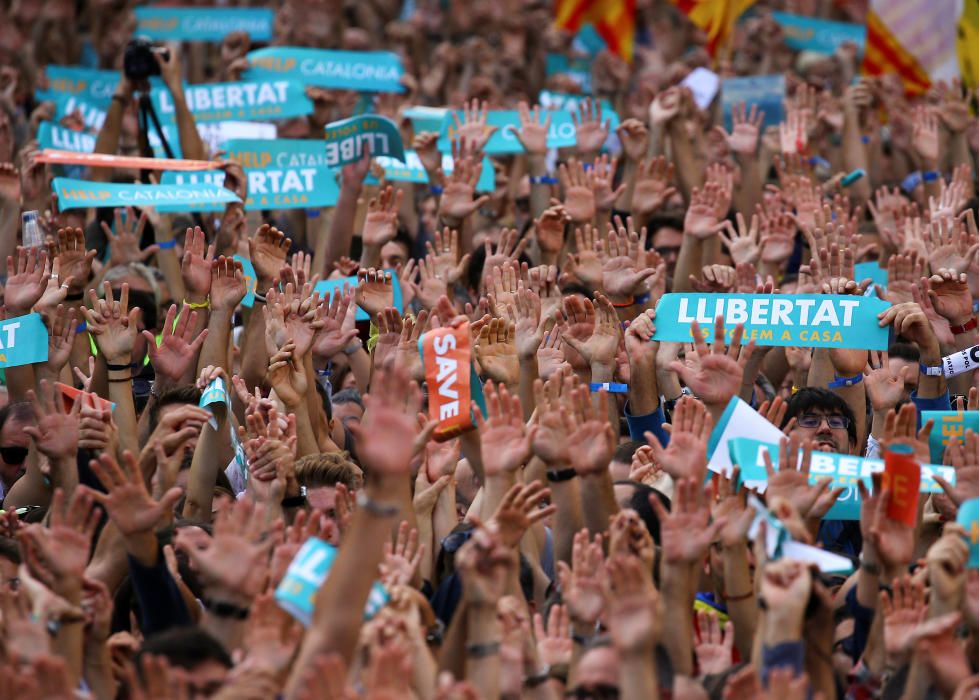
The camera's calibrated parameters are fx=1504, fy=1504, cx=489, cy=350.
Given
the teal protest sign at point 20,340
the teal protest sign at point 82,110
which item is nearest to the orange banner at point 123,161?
the teal protest sign at point 20,340

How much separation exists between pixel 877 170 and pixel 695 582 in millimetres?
5963

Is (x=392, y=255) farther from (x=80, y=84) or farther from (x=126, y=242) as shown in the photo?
(x=80, y=84)

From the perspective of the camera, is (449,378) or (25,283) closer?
(449,378)

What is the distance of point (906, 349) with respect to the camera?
6.06 m

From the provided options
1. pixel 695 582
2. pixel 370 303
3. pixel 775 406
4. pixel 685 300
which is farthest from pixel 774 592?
pixel 370 303

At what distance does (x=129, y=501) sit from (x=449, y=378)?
1206 millimetres

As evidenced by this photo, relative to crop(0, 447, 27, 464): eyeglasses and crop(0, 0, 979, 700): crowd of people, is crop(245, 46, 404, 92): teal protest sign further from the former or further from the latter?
crop(0, 447, 27, 464): eyeglasses

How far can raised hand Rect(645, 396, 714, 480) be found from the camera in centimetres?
448

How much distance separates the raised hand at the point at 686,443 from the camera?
448cm

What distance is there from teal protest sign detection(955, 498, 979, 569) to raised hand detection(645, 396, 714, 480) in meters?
0.74

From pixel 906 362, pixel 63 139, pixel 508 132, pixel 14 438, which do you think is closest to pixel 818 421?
pixel 906 362

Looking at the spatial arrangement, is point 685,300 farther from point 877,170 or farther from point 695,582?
point 877,170

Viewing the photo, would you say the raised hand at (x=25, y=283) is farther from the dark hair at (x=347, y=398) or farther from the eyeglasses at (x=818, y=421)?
the eyeglasses at (x=818, y=421)

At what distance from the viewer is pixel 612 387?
5926mm
